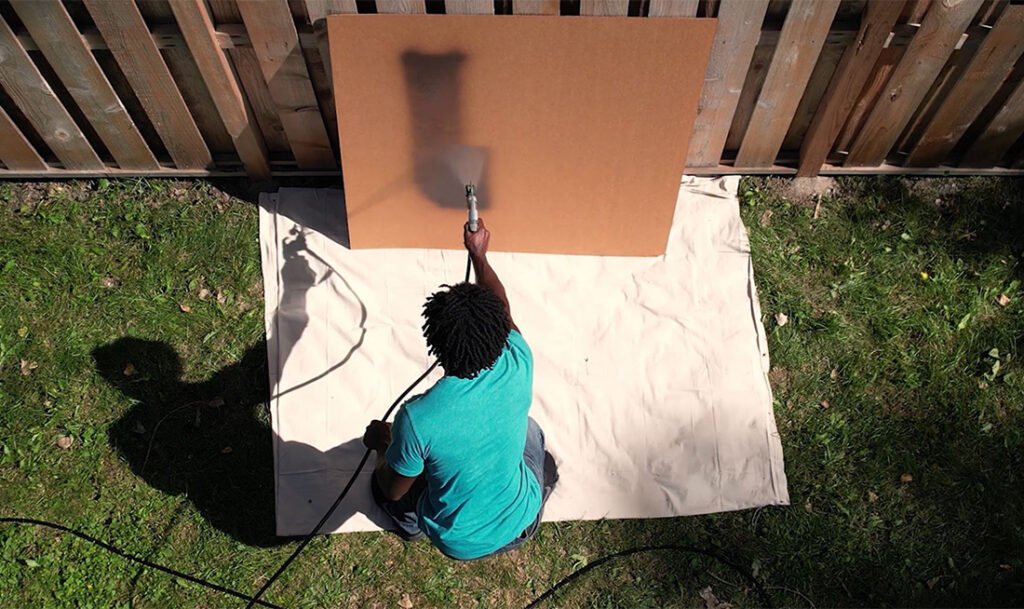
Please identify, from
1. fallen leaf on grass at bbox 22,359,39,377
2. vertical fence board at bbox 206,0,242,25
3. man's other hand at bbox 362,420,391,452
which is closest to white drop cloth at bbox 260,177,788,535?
man's other hand at bbox 362,420,391,452

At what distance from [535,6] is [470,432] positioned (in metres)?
1.59

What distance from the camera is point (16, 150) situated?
3520 mm

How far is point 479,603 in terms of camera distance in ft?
10.2

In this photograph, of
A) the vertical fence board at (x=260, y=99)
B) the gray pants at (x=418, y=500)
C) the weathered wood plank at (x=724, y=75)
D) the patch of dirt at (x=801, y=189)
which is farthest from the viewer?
the patch of dirt at (x=801, y=189)

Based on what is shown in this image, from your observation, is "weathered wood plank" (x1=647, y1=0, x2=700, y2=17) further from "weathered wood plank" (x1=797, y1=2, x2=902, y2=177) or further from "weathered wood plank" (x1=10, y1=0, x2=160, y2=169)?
"weathered wood plank" (x1=10, y1=0, x2=160, y2=169)

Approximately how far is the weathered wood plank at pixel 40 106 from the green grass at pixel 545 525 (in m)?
0.18

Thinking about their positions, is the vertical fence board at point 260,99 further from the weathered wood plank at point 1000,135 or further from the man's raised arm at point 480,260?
the weathered wood plank at point 1000,135

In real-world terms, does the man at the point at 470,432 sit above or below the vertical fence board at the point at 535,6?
below

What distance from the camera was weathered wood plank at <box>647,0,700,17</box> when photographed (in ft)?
9.43

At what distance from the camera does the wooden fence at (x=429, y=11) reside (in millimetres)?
2963

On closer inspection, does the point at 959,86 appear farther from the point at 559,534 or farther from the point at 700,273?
the point at 559,534

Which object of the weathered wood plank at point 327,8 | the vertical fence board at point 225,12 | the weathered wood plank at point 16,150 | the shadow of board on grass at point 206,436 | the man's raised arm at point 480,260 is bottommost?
the shadow of board on grass at point 206,436

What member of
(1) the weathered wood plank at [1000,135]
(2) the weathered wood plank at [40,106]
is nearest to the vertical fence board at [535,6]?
(2) the weathered wood plank at [40,106]

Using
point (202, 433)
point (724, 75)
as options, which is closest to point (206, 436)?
point (202, 433)
